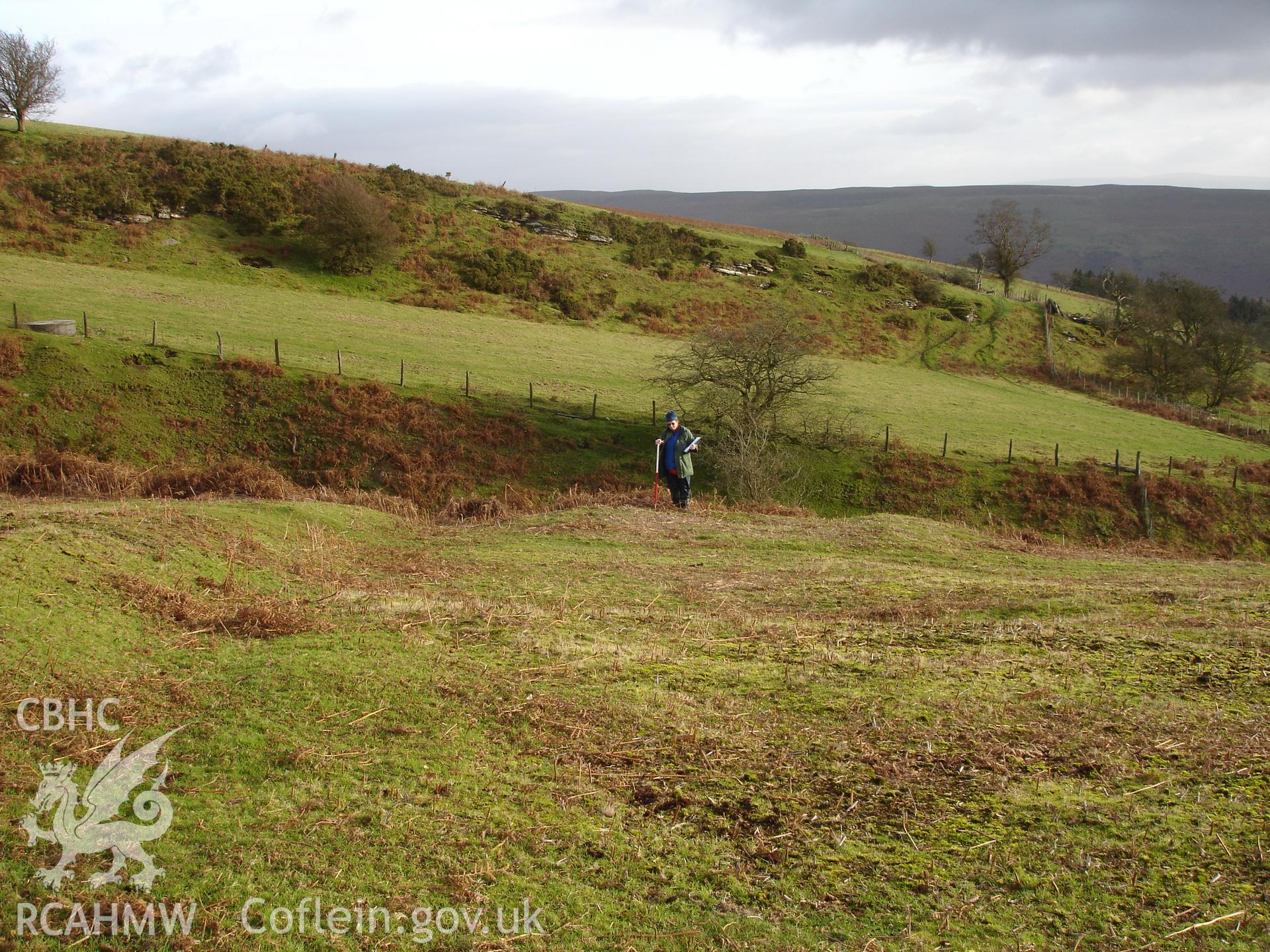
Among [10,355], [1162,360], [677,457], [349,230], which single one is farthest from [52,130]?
[1162,360]

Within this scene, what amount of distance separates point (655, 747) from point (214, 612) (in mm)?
5964

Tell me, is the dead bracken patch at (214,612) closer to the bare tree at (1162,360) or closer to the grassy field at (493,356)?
the grassy field at (493,356)

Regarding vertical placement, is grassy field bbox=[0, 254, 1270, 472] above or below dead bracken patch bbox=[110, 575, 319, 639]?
above

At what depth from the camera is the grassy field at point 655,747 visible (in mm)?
5430

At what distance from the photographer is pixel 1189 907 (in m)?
5.35

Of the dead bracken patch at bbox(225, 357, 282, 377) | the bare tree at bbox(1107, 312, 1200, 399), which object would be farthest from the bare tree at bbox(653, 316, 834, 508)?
the bare tree at bbox(1107, 312, 1200, 399)

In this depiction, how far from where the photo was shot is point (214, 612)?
405 inches

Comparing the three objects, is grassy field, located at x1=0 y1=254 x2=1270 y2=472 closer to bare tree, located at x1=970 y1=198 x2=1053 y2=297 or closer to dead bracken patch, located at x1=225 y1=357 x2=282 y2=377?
dead bracken patch, located at x1=225 y1=357 x2=282 y2=377

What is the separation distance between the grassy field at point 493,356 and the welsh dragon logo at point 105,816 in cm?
3324

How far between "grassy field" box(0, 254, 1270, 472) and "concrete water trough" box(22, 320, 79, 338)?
97 cm

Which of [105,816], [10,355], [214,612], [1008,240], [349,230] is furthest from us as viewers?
[1008,240]

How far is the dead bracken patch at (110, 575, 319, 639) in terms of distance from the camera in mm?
9953

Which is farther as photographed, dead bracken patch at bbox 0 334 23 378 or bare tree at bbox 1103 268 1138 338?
bare tree at bbox 1103 268 1138 338

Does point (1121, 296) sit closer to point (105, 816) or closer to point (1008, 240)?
point (1008, 240)
